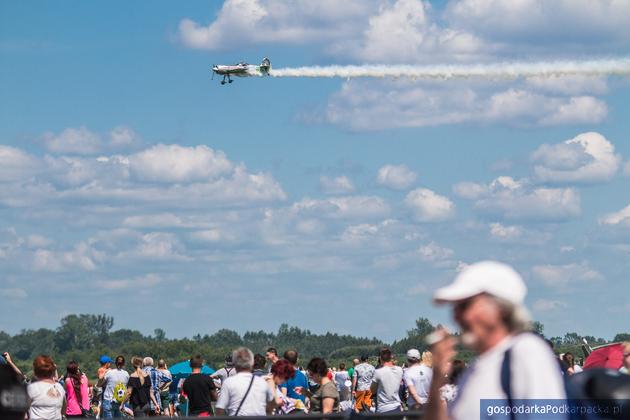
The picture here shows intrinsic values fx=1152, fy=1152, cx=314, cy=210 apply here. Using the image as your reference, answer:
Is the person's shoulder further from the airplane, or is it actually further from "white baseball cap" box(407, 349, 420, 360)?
the airplane

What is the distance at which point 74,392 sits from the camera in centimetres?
2111

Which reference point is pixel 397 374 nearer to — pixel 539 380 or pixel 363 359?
pixel 363 359

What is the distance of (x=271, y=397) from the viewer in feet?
45.3

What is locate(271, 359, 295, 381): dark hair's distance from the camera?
52.5 ft

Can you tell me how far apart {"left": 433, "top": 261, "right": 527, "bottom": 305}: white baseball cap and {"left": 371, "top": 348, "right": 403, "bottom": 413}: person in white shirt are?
13.3 m

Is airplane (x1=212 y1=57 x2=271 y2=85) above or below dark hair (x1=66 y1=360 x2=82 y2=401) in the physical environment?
above

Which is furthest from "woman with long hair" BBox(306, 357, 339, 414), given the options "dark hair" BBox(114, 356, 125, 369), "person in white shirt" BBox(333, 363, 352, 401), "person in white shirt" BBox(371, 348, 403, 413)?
"dark hair" BBox(114, 356, 125, 369)

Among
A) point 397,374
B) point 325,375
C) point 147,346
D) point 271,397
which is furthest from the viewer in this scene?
point 147,346

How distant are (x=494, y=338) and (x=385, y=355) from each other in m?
13.5

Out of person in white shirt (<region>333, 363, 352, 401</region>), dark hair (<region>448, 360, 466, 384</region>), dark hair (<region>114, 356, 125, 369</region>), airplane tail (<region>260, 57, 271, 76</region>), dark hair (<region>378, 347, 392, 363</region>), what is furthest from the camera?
airplane tail (<region>260, 57, 271, 76</region>)

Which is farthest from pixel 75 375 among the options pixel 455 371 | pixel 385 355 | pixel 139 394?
pixel 455 371

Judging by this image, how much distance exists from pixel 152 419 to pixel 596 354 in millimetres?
6485

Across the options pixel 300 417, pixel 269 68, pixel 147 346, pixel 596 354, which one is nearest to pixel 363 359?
pixel 596 354

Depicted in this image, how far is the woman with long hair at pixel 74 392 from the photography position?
822 inches
